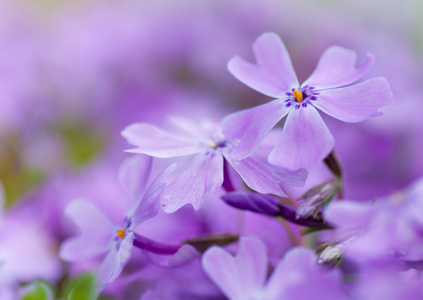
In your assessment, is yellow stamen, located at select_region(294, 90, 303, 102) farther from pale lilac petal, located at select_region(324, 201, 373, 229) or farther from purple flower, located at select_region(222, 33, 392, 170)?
pale lilac petal, located at select_region(324, 201, 373, 229)

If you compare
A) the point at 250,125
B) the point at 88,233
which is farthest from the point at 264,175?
the point at 88,233

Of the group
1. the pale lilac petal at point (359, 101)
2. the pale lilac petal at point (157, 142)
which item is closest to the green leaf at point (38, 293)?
the pale lilac petal at point (157, 142)

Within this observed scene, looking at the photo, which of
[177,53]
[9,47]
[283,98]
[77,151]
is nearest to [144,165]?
[283,98]

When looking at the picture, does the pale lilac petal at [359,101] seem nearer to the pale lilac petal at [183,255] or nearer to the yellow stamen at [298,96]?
the yellow stamen at [298,96]

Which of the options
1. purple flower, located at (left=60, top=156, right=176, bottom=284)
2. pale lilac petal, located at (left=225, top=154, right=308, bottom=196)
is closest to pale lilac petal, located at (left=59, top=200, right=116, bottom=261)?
purple flower, located at (left=60, top=156, right=176, bottom=284)

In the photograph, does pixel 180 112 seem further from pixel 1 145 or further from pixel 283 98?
pixel 283 98

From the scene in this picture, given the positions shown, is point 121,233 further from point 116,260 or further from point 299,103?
point 299,103

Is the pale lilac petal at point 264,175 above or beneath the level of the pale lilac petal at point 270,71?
beneath
